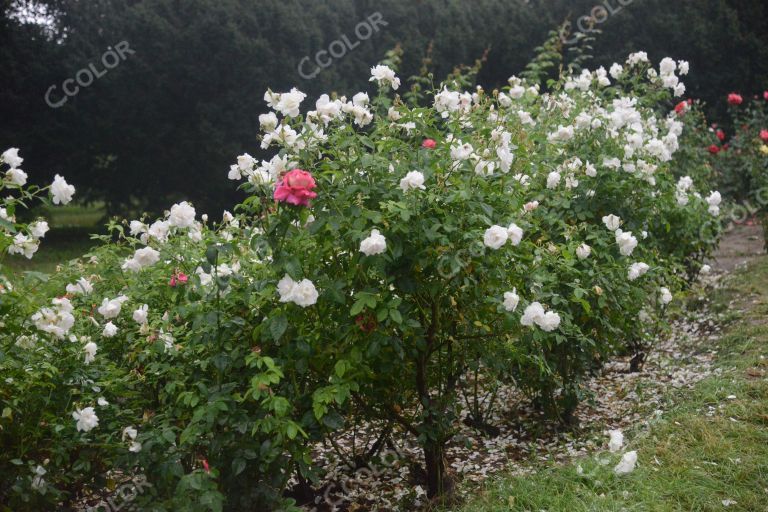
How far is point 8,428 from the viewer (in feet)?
8.13

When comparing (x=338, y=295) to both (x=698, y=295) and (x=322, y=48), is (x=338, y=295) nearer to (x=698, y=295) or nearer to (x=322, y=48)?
(x=698, y=295)

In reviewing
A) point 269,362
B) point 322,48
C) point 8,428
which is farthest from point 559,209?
point 322,48

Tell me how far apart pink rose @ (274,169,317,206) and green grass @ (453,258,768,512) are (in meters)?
1.31

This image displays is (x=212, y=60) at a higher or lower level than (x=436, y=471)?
higher

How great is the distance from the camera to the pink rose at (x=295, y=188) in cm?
225
